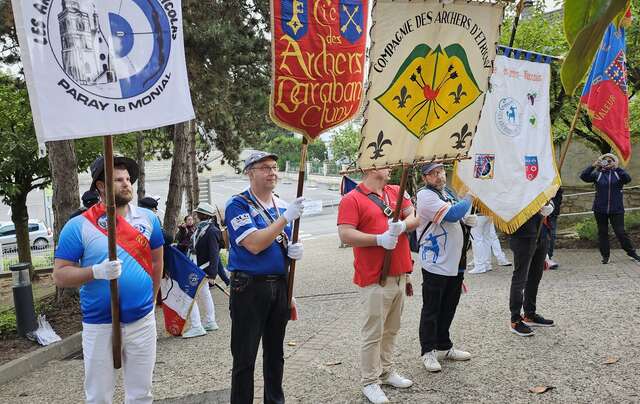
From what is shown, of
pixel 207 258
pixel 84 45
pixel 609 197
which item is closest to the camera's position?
pixel 84 45

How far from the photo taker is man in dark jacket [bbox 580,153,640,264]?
920 cm

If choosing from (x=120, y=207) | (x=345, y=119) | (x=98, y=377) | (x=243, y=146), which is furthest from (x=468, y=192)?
(x=243, y=146)

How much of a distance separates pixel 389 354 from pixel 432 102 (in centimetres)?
206

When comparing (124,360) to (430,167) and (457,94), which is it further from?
(457,94)

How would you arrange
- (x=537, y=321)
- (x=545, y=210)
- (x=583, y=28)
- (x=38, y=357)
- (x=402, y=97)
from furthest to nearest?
(x=38, y=357) → (x=537, y=321) → (x=545, y=210) → (x=402, y=97) → (x=583, y=28)

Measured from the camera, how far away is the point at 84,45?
9.21 ft

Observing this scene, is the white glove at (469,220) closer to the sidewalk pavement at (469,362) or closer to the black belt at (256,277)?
the sidewalk pavement at (469,362)

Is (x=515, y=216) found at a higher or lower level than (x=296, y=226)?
lower

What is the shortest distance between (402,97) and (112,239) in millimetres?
2196

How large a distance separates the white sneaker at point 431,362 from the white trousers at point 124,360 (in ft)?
7.90

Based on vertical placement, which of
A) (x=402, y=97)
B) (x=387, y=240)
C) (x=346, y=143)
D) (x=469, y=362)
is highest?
(x=402, y=97)

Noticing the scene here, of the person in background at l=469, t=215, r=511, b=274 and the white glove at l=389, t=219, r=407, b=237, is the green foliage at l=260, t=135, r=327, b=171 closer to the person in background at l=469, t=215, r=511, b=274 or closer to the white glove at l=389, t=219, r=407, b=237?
the person in background at l=469, t=215, r=511, b=274

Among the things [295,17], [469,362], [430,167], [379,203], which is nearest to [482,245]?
[469,362]

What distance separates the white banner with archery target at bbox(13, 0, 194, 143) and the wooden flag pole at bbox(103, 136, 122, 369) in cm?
15
